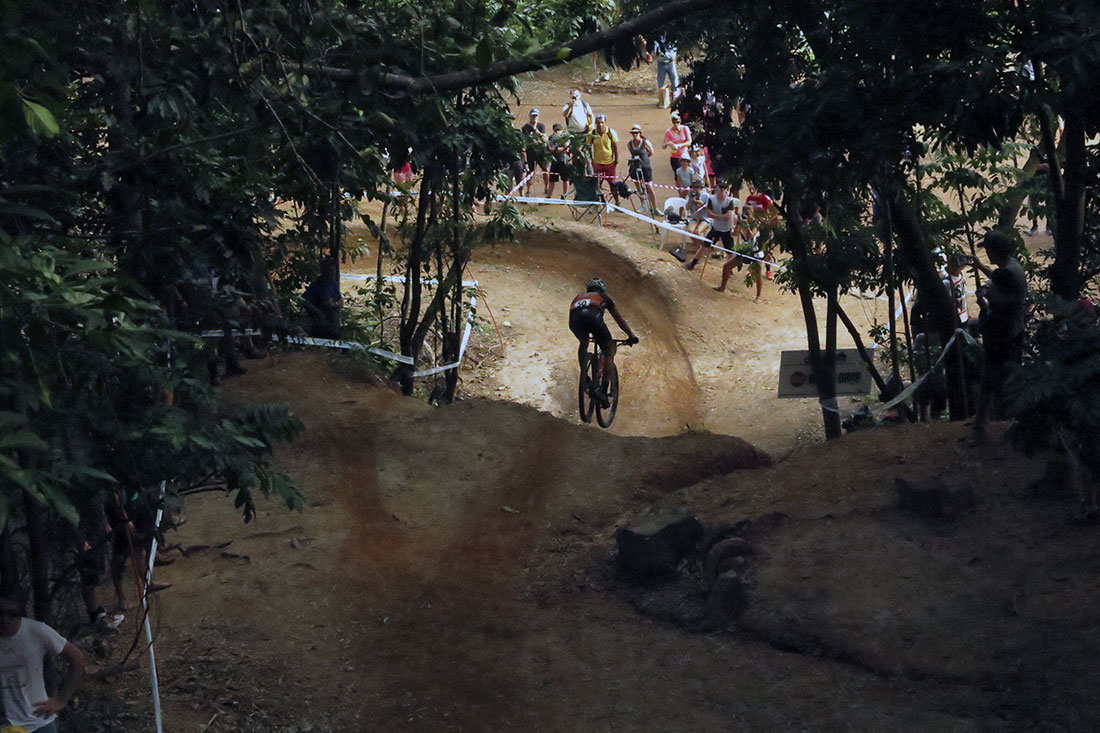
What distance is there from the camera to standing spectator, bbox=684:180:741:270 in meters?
19.2

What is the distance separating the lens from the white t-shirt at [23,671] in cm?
517

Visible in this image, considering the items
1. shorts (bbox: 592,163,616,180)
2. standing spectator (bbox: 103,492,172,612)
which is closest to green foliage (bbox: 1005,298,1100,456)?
standing spectator (bbox: 103,492,172,612)

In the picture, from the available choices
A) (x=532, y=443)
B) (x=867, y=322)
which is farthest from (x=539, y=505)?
(x=867, y=322)

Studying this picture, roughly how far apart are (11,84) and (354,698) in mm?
4059

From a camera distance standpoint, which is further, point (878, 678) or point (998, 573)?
point (998, 573)

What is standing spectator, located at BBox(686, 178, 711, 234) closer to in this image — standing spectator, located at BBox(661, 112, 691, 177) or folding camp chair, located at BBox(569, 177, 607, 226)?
standing spectator, located at BBox(661, 112, 691, 177)

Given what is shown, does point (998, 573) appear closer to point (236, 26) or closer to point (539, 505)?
point (539, 505)

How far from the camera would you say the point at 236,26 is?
22.5 ft

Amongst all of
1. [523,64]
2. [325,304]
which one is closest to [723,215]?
[325,304]

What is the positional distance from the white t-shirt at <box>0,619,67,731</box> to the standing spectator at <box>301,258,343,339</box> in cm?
804

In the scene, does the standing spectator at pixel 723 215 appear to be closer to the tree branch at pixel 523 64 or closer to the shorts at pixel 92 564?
the tree branch at pixel 523 64

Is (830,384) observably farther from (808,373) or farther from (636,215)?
(636,215)

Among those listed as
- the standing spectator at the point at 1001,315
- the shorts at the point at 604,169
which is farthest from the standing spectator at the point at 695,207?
the standing spectator at the point at 1001,315

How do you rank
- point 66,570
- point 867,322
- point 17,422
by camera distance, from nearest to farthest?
point 17,422
point 66,570
point 867,322
